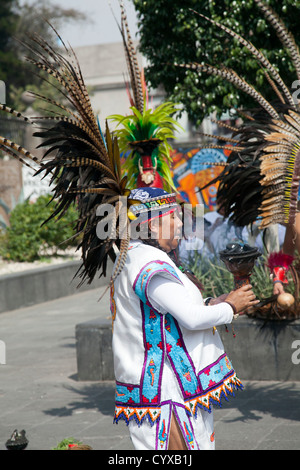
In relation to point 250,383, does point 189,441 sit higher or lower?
higher

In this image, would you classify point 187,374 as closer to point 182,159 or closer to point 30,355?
point 30,355

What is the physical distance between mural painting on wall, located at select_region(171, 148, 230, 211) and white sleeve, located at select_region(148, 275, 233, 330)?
39.3 feet

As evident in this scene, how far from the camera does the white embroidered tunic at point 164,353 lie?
124 inches

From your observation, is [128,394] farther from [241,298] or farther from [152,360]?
[241,298]

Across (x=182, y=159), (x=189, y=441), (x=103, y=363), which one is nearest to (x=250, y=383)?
(x=103, y=363)

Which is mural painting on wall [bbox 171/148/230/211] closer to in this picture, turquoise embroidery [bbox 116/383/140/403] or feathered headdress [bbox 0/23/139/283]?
feathered headdress [bbox 0/23/139/283]

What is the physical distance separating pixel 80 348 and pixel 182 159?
30.2 feet

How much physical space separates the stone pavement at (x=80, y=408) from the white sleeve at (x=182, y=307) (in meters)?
2.01

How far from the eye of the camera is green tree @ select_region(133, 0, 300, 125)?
8.51m

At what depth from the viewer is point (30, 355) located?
8.07 m

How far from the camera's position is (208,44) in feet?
28.8

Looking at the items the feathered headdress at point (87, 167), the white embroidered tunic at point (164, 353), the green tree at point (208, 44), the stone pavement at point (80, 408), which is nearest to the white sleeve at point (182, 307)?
the white embroidered tunic at point (164, 353)

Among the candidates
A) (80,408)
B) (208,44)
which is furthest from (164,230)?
(208,44)

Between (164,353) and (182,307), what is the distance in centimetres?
24
